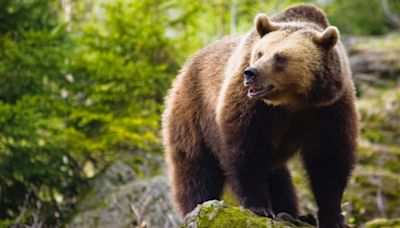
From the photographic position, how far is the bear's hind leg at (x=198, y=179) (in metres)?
6.11

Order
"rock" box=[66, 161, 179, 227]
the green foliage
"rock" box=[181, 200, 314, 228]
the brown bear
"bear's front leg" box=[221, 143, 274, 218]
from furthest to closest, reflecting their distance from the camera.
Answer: the green foliage < "rock" box=[66, 161, 179, 227] < "bear's front leg" box=[221, 143, 274, 218] < the brown bear < "rock" box=[181, 200, 314, 228]

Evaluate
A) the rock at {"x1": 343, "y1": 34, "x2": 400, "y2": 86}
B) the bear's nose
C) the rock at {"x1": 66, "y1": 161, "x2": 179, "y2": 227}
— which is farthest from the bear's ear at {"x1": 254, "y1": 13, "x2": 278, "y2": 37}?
the rock at {"x1": 343, "y1": 34, "x2": 400, "y2": 86}

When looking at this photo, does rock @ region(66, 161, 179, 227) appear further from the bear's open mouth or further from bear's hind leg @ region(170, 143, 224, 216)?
the bear's open mouth

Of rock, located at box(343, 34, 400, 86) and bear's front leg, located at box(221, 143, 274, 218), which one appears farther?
rock, located at box(343, 34, 400, 86)

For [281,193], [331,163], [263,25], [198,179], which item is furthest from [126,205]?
[263,25]

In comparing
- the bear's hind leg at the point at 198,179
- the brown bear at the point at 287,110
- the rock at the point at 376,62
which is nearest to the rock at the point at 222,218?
the brown bear at the point at 287,110

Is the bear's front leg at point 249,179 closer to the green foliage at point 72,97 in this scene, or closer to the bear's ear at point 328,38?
the bear's ear at point 328,38

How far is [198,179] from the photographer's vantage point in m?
6.12

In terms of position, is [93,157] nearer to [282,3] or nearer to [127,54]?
[127,54]

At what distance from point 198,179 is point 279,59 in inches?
63.5

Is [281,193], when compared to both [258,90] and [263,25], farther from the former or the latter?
[263,25]

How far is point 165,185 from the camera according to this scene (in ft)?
28.2

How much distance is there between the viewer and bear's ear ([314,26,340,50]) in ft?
16.6

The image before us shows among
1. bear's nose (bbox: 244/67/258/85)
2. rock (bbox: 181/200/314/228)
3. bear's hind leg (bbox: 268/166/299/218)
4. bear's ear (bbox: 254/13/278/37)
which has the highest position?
bear's ear (bbox: 254/13/278/37)
